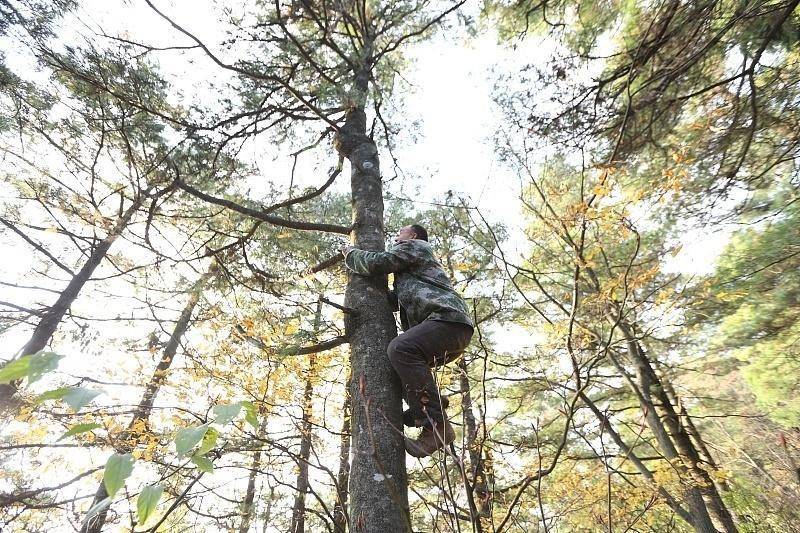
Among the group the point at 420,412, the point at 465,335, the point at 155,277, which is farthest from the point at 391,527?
the point at 155,277

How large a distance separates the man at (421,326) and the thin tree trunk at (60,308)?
4.07 m

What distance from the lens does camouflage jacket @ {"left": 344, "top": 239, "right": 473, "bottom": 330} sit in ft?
7.69

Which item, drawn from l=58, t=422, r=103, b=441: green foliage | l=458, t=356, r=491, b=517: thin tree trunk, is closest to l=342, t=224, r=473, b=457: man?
l=458, t=356, r=491, b=517: thin tree trunk

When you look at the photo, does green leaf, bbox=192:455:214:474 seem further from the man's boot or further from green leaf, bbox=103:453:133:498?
the man's boot

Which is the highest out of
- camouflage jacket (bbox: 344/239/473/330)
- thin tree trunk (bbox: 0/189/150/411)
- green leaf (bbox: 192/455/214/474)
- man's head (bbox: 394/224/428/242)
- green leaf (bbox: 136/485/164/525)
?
thin tree trunk (bbox: 0/189/150/411)

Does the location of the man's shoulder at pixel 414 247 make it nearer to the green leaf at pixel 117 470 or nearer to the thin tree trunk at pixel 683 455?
the green leaf at pixel 117 470

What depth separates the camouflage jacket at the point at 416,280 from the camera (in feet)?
7.69

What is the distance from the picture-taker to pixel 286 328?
374 cm

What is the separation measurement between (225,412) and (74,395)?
261 millimetres

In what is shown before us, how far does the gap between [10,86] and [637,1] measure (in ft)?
23.9

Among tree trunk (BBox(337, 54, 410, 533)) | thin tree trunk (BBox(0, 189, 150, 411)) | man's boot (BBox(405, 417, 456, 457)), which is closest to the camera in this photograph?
tree trunk (BBox(337, 54, 410, 533))

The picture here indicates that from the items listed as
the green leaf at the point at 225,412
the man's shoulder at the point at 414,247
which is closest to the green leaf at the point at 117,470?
the green leaf at the point at 225,412

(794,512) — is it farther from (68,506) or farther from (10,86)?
(10,86)

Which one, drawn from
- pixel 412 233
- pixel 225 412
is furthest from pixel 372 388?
pixel 225 412
